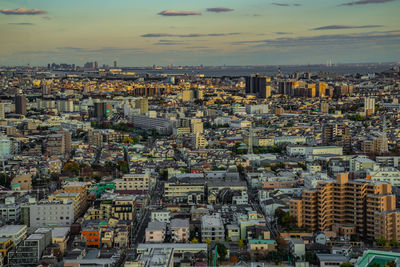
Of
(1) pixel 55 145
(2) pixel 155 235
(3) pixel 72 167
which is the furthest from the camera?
(1) pixel 55 145

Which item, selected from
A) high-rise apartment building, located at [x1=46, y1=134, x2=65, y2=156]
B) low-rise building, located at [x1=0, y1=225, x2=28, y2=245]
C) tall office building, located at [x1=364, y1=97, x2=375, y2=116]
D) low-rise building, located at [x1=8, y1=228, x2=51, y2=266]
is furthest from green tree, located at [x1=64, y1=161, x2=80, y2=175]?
tall office building, located at [x1=364, y1=97, x2=375, y2=116]

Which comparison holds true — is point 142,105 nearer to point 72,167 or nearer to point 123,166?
point 123,166

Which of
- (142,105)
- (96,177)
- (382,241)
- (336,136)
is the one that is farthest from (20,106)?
(382,241)

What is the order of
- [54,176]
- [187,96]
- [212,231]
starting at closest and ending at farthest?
[212,231], [54,176], [187,96]

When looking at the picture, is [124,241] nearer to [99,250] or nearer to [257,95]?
[99,250]

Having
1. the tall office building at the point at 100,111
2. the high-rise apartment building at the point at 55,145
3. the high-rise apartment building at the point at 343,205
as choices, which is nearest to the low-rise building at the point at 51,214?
the high-rise apartment building at the point at 343,205

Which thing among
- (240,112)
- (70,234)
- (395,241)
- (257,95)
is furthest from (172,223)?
(257,95)
